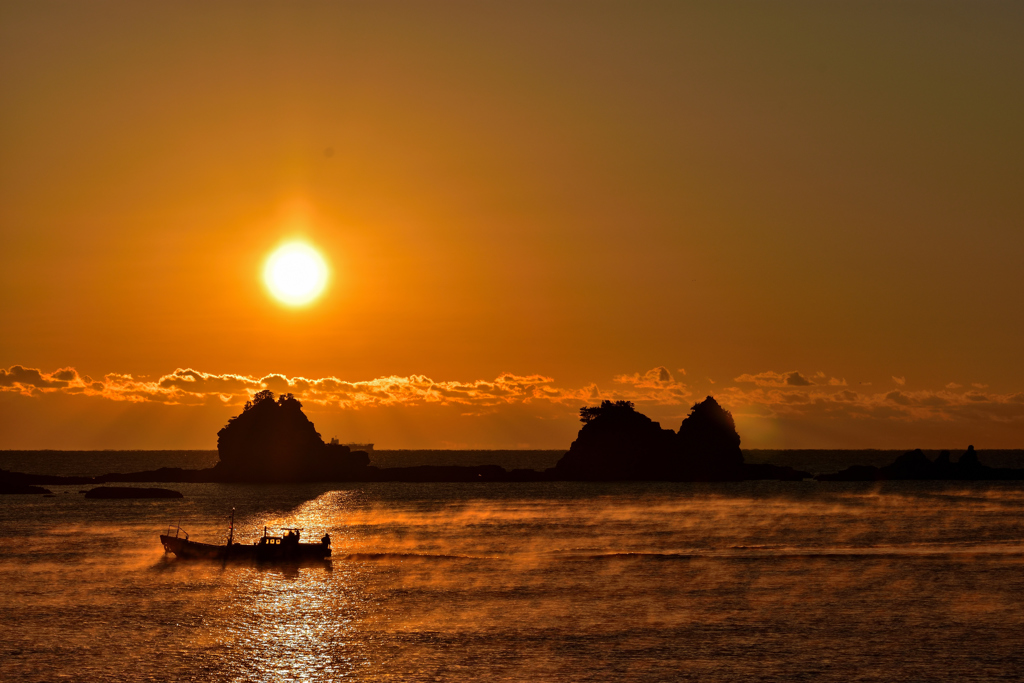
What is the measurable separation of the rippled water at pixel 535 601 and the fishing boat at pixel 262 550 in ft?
5.22

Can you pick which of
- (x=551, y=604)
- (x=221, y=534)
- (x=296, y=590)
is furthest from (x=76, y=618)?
(x=221, y=534)

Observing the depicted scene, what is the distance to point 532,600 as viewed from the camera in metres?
57.0

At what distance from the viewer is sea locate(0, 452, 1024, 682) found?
42.1 metres

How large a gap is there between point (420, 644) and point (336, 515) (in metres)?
75.6

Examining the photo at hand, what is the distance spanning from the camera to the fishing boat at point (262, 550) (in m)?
76.1

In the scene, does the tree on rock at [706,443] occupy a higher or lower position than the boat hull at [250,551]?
higher

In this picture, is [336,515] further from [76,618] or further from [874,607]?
[874,607]

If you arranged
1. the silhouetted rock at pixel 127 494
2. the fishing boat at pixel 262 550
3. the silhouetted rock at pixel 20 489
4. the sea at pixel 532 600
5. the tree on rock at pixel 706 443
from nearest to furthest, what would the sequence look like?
the sea at pixel 532 600 → the fishing boat at pixel 262 550 → the silhouetted rock at pixel 127 494 → the silhouetted rock at pixel 20 489 → the tree on rock at pixel 706 443

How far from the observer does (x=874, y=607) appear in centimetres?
5506

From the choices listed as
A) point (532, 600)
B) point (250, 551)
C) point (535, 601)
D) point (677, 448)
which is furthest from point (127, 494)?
point (535, 601)

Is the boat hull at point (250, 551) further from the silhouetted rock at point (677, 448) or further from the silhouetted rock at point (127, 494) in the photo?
the silhouetted rock at point (677, 448)

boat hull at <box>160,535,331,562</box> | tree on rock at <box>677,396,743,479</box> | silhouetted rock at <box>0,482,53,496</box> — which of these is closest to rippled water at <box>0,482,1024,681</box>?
boat hull at <box>160,535,331,562</box>

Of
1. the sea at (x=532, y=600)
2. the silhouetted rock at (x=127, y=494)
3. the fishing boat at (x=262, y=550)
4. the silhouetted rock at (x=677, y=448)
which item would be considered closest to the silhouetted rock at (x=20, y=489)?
the silhouetted rock at (x=127, y=494)

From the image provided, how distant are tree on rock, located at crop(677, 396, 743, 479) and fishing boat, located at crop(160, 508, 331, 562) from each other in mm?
129951
